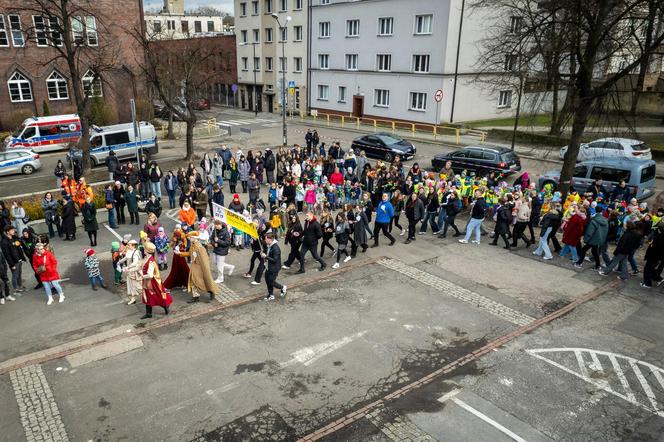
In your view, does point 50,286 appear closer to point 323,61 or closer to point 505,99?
point 505,99

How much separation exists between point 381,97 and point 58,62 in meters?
25.9

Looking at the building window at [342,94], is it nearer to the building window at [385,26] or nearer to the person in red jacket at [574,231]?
the building window at [385,26]

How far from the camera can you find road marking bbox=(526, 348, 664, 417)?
8078mm

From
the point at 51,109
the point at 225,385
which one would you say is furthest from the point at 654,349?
the point at 51,109

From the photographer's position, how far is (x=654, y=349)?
9.61 meters

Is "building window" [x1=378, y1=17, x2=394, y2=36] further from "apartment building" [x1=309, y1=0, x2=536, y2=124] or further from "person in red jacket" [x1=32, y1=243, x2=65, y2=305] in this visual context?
"person in red jacket" [x1=32, y1=243, x2=65, y2=305]

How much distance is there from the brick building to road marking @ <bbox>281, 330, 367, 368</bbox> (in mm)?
29884

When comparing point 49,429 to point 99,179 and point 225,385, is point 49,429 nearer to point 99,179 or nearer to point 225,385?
point 225,385

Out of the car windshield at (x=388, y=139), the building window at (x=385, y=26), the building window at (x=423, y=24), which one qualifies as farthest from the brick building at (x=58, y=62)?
the building window at (x=423, y=24)

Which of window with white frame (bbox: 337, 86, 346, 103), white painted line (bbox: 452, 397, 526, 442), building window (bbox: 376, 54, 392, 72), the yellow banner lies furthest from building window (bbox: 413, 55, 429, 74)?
white painted line (bbox: 452, 397, 526, 442)

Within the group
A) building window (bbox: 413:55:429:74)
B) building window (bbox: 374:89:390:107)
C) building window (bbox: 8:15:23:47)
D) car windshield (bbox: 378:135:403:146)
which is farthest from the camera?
building window (bbox: 374:89:390:107)

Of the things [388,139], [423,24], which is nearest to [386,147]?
[388,139]

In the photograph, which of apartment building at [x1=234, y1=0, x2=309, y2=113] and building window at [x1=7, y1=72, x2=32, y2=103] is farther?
apartment building at [x1=234, y1=0, x2=309, y2=113]

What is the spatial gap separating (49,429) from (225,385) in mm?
2684
